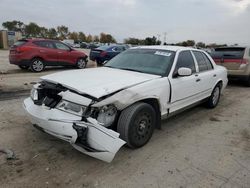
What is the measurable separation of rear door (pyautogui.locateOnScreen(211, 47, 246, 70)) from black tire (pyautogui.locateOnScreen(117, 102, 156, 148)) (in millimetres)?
6633

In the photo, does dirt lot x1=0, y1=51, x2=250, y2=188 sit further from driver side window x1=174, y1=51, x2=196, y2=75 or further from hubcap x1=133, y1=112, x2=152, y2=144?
driver side window x1=174, y1=51, x2=196, y2=75

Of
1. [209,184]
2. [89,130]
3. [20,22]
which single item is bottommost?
[209,184]

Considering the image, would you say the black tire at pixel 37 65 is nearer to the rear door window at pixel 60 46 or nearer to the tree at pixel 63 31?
the rear door window at pixel 60 46

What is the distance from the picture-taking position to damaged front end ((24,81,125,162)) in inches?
115

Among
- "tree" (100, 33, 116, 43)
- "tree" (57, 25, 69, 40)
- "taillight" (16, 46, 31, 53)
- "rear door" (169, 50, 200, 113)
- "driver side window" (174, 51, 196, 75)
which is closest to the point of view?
"rear door" (169, 50, 200, 113)

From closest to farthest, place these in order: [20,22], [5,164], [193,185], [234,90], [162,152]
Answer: [193,185]
[5,164]
[162,152]
[234,90]
[20,22]

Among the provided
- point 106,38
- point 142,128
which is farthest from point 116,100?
point 106,38

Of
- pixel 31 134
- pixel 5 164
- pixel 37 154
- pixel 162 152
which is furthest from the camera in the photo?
pixel 31 134

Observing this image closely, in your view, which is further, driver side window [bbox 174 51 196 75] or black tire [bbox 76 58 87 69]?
black tire [bbox 76 58 87 69]

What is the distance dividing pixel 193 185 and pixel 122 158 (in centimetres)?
105

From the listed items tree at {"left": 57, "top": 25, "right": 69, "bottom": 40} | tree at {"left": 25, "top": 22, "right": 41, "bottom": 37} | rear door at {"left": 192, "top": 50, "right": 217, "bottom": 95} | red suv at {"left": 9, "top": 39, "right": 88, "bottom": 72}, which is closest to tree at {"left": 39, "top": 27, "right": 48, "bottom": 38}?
tree at {"left": 25, "top": 22, "right": 41, "bottom": 37}

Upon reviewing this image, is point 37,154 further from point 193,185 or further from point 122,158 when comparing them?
point 193,185

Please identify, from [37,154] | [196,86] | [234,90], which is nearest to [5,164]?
[37,154]

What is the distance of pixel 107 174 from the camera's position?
3.03 meters
